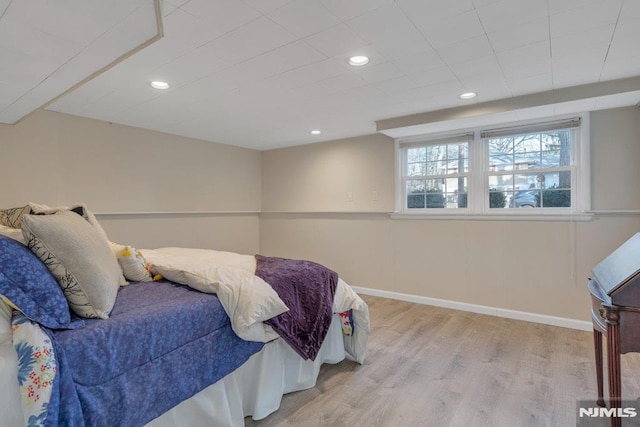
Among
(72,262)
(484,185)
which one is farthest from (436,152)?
(72,262)

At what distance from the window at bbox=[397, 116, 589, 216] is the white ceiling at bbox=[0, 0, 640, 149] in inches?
23.6

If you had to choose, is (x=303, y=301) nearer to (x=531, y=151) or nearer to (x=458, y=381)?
(x=458, y=381)

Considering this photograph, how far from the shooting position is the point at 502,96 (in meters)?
2.96

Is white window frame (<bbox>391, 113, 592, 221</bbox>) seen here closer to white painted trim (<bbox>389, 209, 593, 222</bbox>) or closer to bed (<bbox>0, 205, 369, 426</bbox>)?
white painted trim (<bbox>389, 209, 593, 222</bbox>)

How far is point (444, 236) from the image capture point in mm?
3828

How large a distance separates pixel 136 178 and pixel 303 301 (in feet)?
9.84

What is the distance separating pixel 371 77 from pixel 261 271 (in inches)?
64.9

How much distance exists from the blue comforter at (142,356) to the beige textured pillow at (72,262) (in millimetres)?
74

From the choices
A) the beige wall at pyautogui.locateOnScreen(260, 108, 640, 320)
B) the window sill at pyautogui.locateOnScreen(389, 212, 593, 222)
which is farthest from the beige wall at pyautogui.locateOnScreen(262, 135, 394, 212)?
the window sill at pyautogui.locateOnScreen(389, 212, 593, 222)

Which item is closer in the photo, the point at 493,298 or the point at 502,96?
the point at 502,96

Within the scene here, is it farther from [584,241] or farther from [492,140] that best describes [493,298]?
[492,140]

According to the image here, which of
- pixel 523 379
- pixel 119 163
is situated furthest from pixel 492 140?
pixel 119 163

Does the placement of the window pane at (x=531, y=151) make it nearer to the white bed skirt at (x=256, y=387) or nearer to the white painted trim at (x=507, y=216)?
the white painted trim at (x=507, y=216)

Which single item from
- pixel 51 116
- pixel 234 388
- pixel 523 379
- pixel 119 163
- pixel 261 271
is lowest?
→ pixel 523 379
